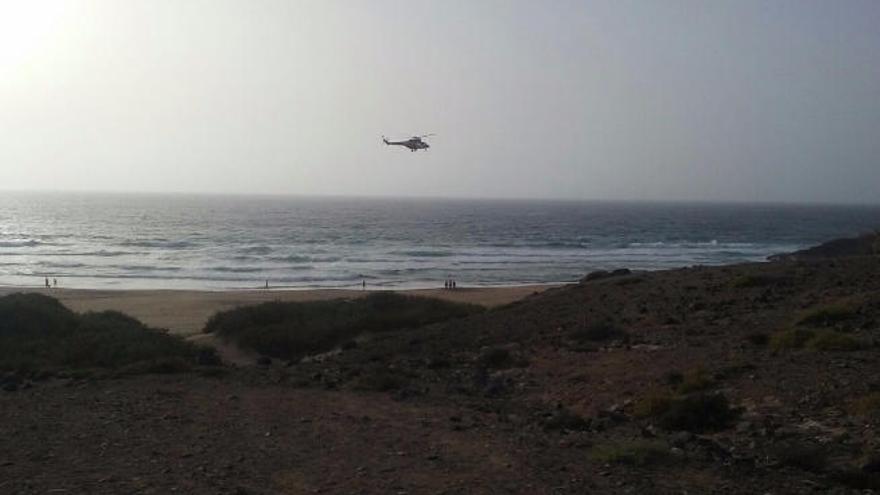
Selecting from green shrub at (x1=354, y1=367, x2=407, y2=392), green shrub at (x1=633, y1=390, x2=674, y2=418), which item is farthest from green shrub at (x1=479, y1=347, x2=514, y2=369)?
green shrub at (x1=633, y1=390, x2=674, y2=418)

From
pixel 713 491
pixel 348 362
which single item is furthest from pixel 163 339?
pixel 713 491

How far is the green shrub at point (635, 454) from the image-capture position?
9.17 m

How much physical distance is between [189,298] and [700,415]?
121ft

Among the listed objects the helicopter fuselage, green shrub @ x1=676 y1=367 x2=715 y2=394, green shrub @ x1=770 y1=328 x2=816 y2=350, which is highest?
the helicopter fuselage

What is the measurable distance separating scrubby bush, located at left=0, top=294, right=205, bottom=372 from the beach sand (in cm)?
881

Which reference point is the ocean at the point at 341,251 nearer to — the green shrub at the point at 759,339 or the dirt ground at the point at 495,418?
the dirt ground at the point at 495,418

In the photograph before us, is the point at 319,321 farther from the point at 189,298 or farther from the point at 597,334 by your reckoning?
the point at 189,298

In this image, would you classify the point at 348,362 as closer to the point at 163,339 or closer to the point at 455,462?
the point at 163,339

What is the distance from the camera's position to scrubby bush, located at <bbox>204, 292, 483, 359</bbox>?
23.2 metres

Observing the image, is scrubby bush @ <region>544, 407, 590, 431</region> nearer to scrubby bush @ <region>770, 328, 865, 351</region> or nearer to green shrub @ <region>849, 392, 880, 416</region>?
green shrub @ <region>849, 392, 880, 416</region>

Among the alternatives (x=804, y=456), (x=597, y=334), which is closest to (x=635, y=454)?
(x=804, y=456)

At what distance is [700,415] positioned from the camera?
36.3 ft

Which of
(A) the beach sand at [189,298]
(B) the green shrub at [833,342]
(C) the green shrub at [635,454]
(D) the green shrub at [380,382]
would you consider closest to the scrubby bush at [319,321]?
(A) the beach sand at [189,298]

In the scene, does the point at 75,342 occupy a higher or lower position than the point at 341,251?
higher
